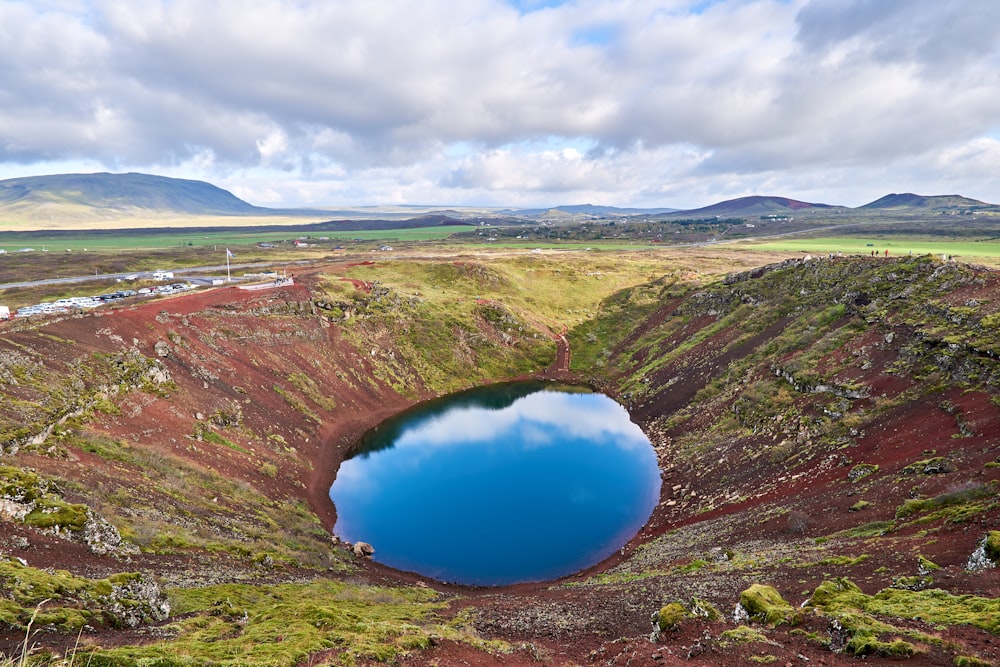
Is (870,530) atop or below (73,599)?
below

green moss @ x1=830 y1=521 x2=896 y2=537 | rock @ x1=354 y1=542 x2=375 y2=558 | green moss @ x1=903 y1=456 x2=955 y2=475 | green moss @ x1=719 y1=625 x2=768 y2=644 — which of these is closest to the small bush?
green moss @ x1=830 y1=521 x2=896 y2=537

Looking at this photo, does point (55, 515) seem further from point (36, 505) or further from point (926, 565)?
point (926, 565)

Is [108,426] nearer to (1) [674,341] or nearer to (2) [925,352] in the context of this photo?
(2) [925,352]

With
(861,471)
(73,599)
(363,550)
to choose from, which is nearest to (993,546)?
(861,471)

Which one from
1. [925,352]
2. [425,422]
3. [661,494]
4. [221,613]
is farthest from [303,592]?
[925,352]

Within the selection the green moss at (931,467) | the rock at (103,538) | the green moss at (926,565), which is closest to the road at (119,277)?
the rock at (103,538)

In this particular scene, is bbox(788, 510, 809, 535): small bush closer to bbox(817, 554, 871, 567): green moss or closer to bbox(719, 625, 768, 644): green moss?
bbox(817, 554, 871, 567): green moss

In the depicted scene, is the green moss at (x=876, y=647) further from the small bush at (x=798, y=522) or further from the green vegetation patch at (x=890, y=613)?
the small bush at (x=798, y=522)
